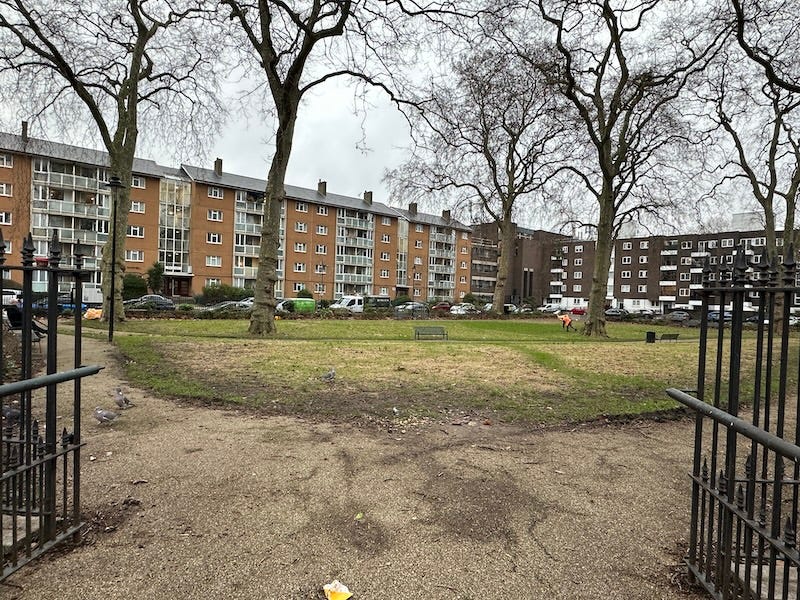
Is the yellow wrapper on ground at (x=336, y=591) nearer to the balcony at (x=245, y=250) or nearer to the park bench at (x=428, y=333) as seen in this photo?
the park bench at (x=428, y=333)

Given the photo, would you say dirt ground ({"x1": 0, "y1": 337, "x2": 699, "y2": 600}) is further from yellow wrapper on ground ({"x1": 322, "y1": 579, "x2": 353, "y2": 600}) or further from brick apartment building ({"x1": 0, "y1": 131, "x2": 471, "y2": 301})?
brick apartment building ({"x1": 0, "y1": 131, "x2": 471, "y2": 301})

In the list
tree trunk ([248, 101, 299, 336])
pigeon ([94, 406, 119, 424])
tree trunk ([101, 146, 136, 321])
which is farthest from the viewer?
tree trunk ([101, 146, 136, 321])

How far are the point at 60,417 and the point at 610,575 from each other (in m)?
6.11

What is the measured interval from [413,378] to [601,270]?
1824 cm

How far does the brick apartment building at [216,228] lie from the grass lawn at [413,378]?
94.7 feet

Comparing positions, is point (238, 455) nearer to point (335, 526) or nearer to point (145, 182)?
point (335, 526)

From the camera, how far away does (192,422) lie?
6125mm

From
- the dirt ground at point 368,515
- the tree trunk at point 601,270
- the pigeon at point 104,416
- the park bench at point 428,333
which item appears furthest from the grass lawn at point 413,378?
the tree trunk at point 601,270

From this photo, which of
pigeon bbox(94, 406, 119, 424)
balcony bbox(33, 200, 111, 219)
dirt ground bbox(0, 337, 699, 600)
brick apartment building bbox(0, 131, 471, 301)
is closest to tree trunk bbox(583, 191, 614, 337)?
brick apartment building bbox(0, 131, 471, 301)

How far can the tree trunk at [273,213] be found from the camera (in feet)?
56.0

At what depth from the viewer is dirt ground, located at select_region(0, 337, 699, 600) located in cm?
288

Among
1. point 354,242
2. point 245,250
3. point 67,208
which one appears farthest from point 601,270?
point 67,208

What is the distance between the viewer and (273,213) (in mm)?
17359

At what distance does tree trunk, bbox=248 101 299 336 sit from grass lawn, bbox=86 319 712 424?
3.85 metres
